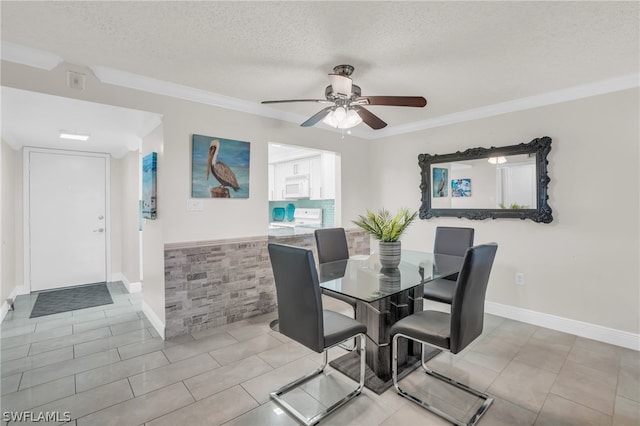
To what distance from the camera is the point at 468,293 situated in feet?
5.77

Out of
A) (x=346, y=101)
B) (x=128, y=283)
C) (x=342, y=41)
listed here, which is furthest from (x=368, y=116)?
(x=128, y=283)

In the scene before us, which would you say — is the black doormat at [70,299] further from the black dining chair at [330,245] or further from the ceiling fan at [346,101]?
the ceiling fan at [346,101]

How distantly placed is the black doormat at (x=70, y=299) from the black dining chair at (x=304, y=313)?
322cm

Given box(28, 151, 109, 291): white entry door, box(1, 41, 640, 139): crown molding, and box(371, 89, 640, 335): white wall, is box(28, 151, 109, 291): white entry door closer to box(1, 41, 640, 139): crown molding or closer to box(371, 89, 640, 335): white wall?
box(1, 41, 640, 139): crown molding

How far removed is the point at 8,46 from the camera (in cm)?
212

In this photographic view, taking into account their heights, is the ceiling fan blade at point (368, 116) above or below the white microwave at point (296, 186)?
above

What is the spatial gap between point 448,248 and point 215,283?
8.04 feet

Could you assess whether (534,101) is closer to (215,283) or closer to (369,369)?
(369,369)

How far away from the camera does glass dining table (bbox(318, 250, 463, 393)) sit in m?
2.09

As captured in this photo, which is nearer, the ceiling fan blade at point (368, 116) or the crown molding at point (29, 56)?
the crown molding at point (29, 56)

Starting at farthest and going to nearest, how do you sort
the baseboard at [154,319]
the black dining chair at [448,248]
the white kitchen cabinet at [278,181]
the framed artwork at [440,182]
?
the white kitchen cabinet at [278,181] → the framed artwork at [440,182] → the baseboard at [154,319] → the black dining chair at [448,248]

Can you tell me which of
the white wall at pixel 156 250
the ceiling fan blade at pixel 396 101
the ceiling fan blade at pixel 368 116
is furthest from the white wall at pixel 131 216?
the ceiling fan blade at pixel 396 101


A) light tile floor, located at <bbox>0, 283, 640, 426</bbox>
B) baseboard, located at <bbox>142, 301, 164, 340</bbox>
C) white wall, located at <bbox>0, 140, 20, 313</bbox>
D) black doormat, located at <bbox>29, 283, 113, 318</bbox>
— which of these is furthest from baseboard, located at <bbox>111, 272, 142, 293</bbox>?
light tile floor, located at <bbox>0, 283, 640, 426</bbox>

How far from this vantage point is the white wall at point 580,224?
8.91ft
